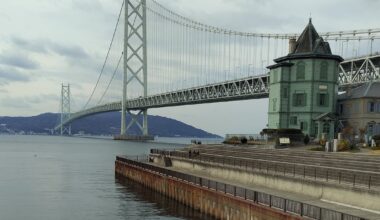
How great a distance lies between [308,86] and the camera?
63250 mm

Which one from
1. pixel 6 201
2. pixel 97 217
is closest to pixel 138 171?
pixel 6 201

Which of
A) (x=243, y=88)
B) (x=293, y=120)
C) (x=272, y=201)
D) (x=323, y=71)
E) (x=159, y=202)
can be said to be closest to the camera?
(x=272, y=201)

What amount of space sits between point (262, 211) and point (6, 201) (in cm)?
2670

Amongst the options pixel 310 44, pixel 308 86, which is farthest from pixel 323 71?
pixel 310 44

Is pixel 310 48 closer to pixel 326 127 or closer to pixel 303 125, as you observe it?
pixel 303 125

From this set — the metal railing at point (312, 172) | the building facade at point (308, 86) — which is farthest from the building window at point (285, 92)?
the metal railing at point (312, 172)

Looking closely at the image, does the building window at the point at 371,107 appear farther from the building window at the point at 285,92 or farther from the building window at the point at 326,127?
the building window at the point at 285,92

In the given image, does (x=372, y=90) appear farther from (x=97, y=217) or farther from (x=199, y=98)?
(x=199, y=98)

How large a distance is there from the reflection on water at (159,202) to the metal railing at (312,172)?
16.6ft

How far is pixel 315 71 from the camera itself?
62750 millimetres

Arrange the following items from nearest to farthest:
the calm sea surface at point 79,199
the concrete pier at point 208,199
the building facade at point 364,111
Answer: the concrete pier at point 208,199 → the calm sea surface at point 79,199 → the building facade at point 364,111

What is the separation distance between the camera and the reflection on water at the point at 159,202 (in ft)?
125

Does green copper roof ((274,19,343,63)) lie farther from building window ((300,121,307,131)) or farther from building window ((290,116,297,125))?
building window ((300,121,307,131))

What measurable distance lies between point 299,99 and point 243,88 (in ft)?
199
